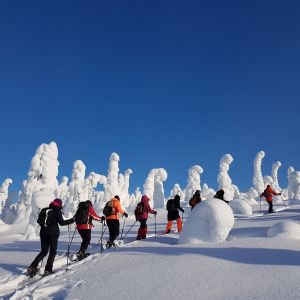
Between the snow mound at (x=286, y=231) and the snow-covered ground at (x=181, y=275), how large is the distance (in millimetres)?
76

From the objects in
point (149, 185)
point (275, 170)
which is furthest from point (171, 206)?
point (275, 170)

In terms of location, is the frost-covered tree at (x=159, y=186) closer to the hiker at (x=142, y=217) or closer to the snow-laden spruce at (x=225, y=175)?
the snow-laden spruce at (x=225, y=175)

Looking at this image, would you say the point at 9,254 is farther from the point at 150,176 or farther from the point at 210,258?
the point at 150,176

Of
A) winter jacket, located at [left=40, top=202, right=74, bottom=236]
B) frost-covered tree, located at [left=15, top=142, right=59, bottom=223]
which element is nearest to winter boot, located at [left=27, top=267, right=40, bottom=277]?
winter jacket, located at [left=40, top=202, right=74, bottom=236]

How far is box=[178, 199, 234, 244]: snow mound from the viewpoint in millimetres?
9367

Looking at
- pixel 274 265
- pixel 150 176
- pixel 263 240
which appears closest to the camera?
pixel 274 265

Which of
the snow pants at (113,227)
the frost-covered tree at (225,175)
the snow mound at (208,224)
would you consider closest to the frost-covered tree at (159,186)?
the frost-covered tree at (225,175)

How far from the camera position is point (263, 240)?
27.2ft

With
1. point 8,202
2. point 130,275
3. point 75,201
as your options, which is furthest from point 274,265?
point 8,202

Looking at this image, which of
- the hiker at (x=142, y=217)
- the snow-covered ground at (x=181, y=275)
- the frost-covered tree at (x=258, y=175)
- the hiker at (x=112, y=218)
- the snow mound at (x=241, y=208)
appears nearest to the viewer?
the snow-covered ground at (x=181, y=275)

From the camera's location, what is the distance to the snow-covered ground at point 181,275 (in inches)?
214

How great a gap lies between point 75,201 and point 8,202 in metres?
29.0

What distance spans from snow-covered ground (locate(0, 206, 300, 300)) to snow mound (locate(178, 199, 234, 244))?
0.56 metres

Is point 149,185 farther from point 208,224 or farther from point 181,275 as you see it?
point 181,275
